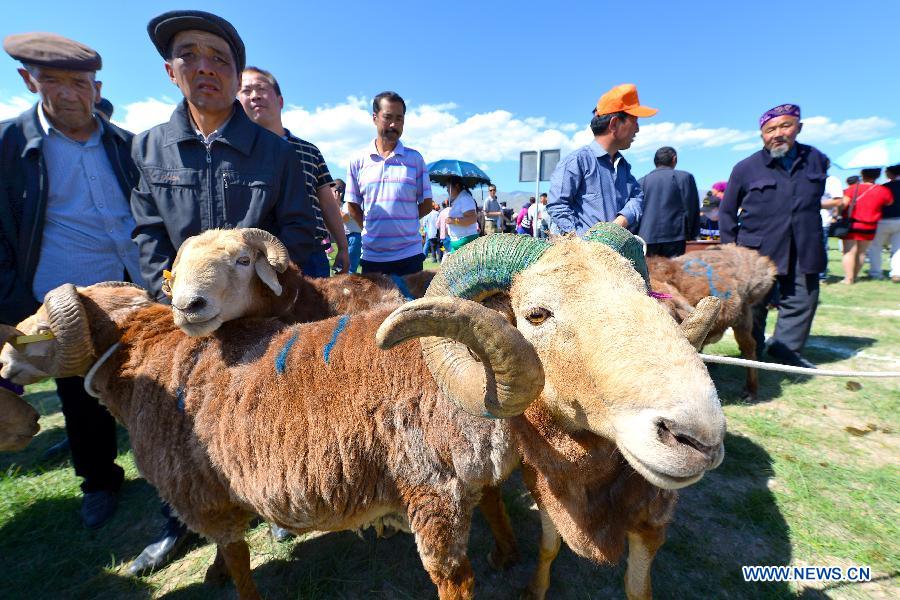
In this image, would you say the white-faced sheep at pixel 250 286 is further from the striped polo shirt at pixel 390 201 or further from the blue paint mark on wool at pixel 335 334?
the striped polo shirt at pixel 390 201

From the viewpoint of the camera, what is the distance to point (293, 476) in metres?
1.69

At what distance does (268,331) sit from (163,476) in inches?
34.2

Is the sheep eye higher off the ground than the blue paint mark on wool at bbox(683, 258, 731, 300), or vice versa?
the sheep eye

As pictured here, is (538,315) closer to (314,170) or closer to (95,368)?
(95,368)

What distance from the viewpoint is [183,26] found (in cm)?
220

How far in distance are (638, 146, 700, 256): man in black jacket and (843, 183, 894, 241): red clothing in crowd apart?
315 inches

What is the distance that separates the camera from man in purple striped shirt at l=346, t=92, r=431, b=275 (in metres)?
3.76

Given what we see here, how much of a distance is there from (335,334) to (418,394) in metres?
0.52

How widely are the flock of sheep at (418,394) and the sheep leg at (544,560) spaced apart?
0.01 m

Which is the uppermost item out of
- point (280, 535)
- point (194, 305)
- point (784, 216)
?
point (784, 216)

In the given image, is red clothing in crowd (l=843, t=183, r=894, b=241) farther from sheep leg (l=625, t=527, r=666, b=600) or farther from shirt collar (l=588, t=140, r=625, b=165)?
sheep leg (l=625, t=527, r=666, b=600)

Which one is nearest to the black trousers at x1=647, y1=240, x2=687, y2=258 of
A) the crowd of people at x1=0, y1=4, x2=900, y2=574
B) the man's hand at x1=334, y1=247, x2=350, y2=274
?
the crowd of people at x1=0, y1=4, x2=900, y2=574

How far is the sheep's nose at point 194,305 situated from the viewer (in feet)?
5.99

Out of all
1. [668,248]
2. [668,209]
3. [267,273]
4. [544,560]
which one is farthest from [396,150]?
[668,248]
